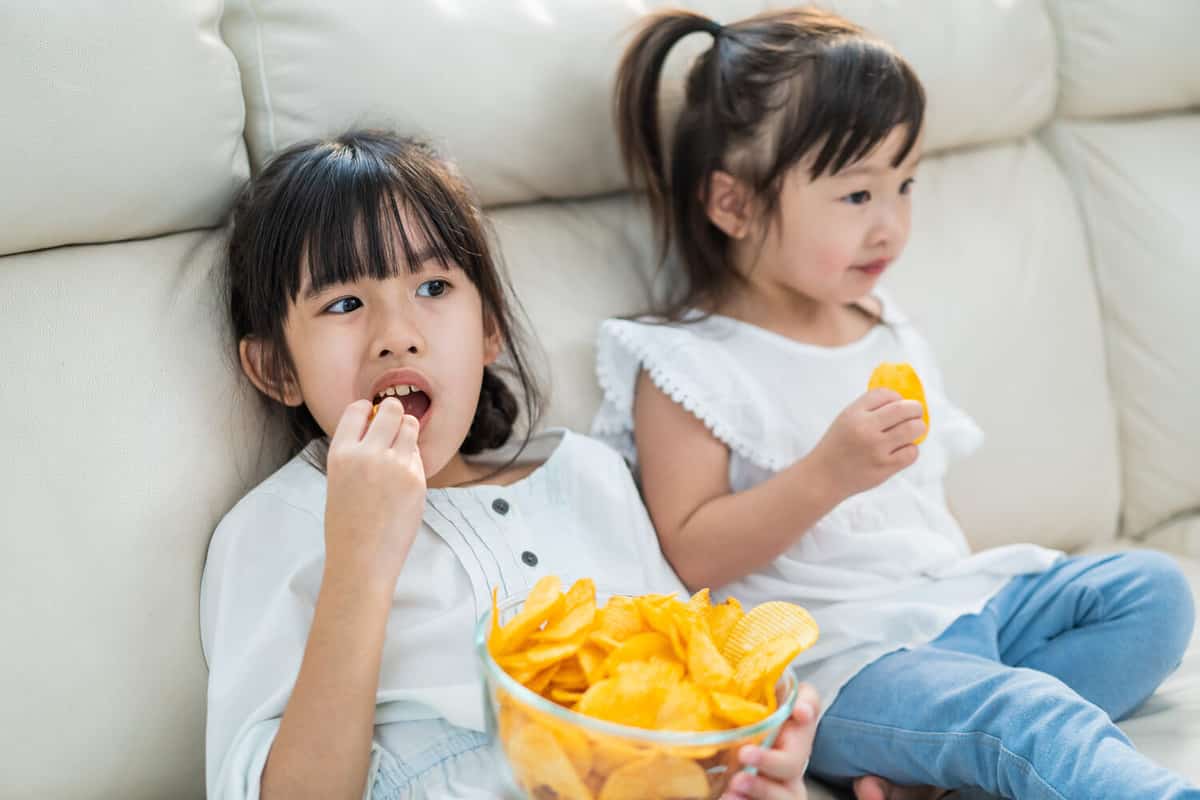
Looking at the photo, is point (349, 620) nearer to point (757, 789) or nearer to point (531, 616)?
point (531, 616)

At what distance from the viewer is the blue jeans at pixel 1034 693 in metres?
0.98

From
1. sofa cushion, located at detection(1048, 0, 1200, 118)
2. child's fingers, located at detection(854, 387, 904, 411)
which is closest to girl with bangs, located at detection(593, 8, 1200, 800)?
child's fingers, located at detection(854, 387, 904, 411)

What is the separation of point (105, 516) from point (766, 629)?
53cm

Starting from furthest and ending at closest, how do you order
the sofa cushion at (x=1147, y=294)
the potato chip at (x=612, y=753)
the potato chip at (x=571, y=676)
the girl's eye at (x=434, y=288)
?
the sofa cushion at (x=1147, y=294) < the girl's eye at (x=434, y=288) < the potato chip at (x=571, y=676) < the potato chip at (x=612, y=753)

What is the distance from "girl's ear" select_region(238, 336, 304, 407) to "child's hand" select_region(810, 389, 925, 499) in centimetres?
47

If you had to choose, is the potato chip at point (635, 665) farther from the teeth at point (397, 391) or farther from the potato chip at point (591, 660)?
the teeth at point (397, 391)

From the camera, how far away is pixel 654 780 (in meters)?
0.72

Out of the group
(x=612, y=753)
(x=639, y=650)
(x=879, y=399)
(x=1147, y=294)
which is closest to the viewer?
(x=612, y=753)

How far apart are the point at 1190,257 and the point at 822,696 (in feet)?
2.84

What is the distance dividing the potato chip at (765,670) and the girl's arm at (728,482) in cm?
33

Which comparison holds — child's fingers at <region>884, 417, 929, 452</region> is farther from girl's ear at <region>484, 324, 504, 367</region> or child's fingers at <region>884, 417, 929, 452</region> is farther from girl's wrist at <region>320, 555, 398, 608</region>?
girl's wrist at <region>320, 555, 398, 608</region>

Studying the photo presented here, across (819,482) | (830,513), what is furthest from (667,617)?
(830,513)

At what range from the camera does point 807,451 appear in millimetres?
1264

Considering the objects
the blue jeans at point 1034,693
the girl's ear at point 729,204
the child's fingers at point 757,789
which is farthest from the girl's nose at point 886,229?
the child's fingers at point 757,789
